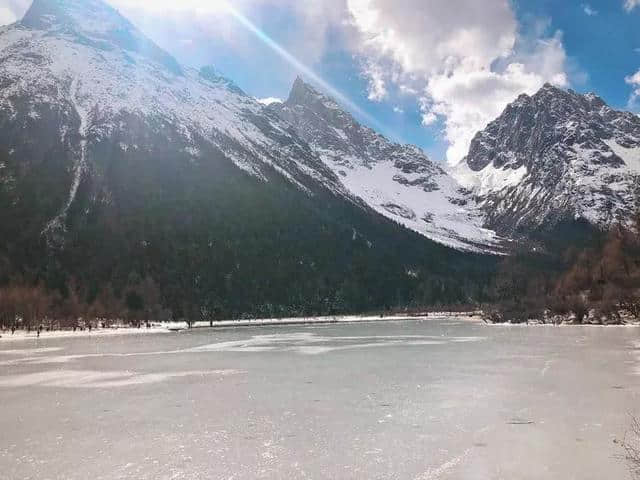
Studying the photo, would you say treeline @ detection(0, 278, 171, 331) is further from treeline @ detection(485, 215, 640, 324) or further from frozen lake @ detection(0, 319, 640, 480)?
treeline @ detection(485, 215, 640, 324)

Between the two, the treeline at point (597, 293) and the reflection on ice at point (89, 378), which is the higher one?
the treeline at point (597, 293)

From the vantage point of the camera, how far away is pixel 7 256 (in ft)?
545

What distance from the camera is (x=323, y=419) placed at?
23266mm

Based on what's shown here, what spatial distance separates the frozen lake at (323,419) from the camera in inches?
650

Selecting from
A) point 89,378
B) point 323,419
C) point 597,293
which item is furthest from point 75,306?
point 323,419

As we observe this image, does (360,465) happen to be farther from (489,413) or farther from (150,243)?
(150,243)

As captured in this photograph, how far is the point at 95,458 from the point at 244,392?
516 inches

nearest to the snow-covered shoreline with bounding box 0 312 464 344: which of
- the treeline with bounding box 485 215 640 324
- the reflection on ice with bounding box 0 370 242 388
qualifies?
the treeline with bounding box 485 215 640 324

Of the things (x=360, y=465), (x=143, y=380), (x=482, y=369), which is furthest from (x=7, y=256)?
(x=360, y=465)

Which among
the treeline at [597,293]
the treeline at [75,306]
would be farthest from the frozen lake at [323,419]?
the treeline at [75,306]

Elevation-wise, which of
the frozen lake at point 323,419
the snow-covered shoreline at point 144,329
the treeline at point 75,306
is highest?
the treeline at point 75,306

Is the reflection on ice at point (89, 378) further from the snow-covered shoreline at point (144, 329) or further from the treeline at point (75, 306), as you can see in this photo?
the treeline at point (75, 306)

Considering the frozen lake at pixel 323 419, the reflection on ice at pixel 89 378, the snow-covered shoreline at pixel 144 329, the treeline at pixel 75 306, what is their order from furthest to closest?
the treeline at pixel 75 306 → the snow-covered shoreline at pixel 144 329 → the reflection on ice at pixel 89 378 → the frozen lake at pixel 323 419

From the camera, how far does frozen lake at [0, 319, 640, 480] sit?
1650 cm
